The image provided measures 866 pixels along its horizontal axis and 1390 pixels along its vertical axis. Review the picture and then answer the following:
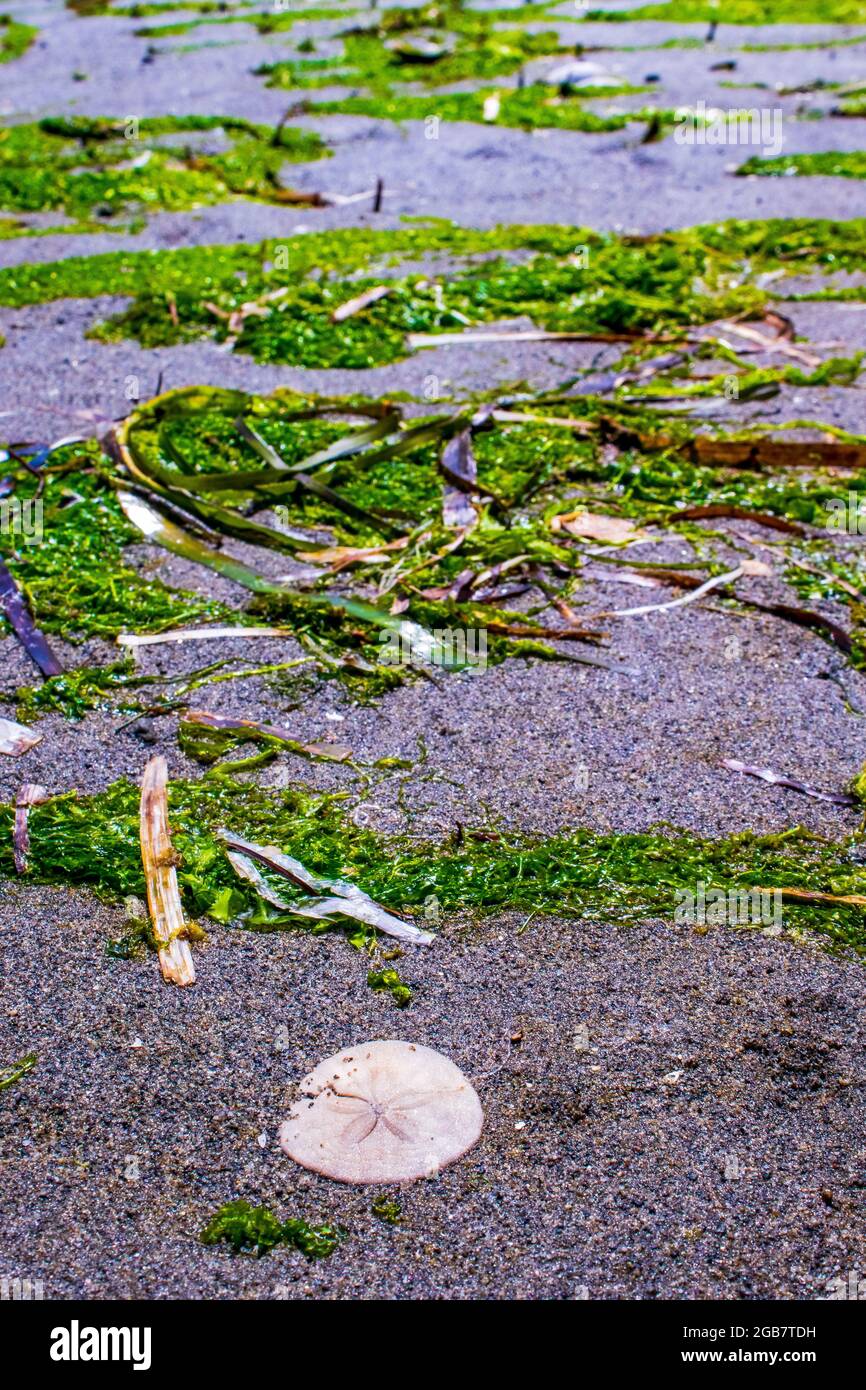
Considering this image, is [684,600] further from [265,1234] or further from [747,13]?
[747,13]

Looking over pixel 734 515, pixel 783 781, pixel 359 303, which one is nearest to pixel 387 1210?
pixel 783 781

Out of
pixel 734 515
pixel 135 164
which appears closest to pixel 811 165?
pixel 135 164

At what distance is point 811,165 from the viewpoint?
28.6 feet

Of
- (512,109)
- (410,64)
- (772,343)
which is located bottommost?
(772,343)

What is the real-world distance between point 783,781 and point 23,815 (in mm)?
2150

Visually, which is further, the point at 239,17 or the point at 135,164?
the point at 239,17

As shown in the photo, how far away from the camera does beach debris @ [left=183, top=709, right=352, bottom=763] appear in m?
3.67

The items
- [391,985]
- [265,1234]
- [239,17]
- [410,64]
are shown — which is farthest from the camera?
[239,17]

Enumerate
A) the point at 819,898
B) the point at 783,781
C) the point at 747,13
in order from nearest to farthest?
the point at 819,898
the point at 783,781
the point at 747,13

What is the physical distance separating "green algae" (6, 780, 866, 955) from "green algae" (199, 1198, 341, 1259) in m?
0.81

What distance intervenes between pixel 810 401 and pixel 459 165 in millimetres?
4330

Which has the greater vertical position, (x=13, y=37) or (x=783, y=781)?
(x=13, y=37)

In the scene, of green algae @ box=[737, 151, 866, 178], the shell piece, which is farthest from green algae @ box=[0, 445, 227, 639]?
green algae @ box=[737, 151, 866, 178]
